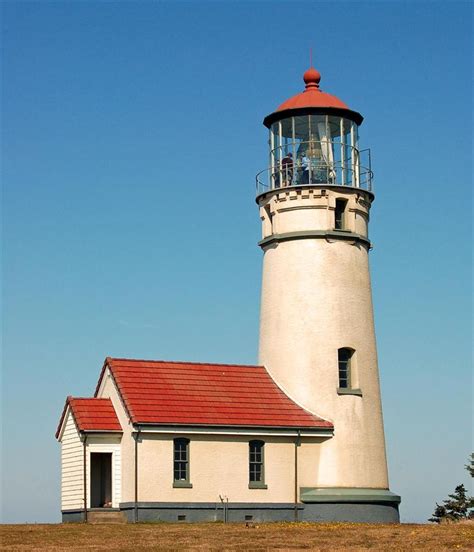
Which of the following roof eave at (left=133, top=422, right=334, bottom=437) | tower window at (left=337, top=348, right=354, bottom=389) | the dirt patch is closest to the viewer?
the dirt patch

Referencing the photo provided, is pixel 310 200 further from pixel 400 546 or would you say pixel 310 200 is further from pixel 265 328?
pixel 400 546

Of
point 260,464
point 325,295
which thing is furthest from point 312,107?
point 260,464

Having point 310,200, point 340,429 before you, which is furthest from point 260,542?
point 310,200

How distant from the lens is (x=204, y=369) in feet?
141

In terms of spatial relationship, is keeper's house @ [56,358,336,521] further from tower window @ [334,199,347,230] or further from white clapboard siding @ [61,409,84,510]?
tower window @ [334,199,347,230]

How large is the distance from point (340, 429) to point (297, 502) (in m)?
3.04

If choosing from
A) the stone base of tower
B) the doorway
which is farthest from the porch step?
the stone base of tower

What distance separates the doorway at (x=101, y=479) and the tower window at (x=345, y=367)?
883 centimetres

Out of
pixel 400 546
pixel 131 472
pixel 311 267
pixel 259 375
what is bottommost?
pixel 400 546

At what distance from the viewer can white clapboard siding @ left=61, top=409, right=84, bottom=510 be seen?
1604 inches

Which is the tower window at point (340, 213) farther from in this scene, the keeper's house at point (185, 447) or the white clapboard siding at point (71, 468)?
the white clapboard siding at point (71, 468)

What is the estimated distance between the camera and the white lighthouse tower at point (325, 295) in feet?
139

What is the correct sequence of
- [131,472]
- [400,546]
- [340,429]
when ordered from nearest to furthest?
[400,546] < [131,472] < [340,429]

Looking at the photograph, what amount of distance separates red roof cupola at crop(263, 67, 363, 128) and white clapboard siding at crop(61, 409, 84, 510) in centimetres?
1365
